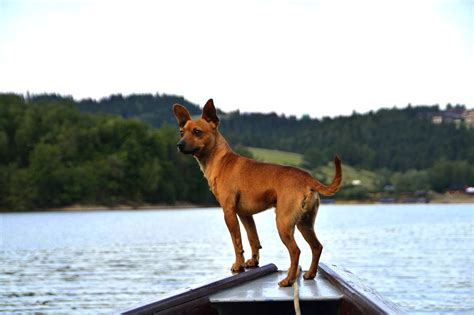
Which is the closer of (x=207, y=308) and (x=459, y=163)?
(x=207, y=308)

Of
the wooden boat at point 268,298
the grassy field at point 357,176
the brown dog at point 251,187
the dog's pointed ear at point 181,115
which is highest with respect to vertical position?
the dog's pointed ear at point 181,115

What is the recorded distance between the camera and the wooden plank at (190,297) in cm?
562

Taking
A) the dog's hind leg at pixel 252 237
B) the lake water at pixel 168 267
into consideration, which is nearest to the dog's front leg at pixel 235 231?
the dog's hind leg at pixel 252 237

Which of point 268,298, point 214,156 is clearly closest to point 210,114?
point 214,156

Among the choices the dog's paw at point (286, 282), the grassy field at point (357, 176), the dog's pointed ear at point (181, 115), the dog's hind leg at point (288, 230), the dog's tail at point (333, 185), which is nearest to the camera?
the dog's tail at point (333, 185)

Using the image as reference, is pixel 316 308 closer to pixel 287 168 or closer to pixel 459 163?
pixel 287 168

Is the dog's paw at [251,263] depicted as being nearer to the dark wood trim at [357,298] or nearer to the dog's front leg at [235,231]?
the dog's front leg at [235,231]

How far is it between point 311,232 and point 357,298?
0.93m

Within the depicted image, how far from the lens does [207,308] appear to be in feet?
20.9

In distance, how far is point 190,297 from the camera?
6.11 metres

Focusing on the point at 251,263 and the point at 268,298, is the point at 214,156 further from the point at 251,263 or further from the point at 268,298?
the point at 268,298

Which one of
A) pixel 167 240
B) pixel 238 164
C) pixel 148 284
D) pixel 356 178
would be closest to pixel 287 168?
pixel 238 164

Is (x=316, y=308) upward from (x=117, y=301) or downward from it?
upward

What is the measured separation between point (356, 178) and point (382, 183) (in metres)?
11.0
